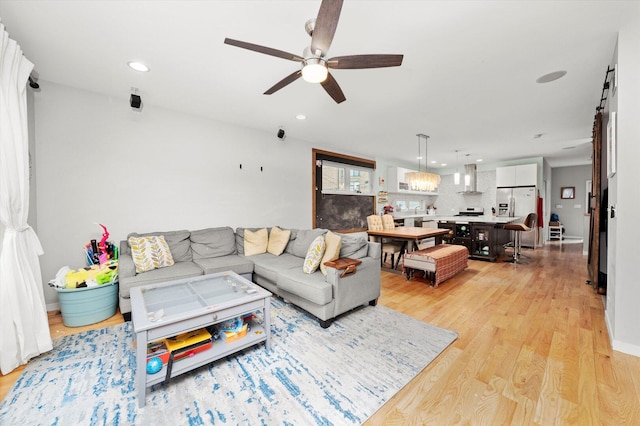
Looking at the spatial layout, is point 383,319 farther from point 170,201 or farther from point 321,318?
point 170,201

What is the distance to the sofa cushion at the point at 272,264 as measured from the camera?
3254 millimetres

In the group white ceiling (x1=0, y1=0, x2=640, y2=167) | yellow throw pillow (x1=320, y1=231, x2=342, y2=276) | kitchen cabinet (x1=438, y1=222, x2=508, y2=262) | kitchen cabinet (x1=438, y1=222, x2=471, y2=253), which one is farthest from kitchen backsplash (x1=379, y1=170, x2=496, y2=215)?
yellow throw pillow (x1=320, y1=231, x2=342, y2=276)

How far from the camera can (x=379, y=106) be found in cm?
362

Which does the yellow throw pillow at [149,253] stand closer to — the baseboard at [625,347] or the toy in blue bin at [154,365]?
the toy in blue bin at [154,365]

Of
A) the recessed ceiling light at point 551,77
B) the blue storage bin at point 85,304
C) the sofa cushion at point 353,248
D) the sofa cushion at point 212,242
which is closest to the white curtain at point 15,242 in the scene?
the blue storage bin at point 85,304

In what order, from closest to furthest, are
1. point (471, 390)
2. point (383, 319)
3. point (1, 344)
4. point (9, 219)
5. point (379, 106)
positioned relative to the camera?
point (471, 390) → point (1, 344) → point (9, 219) → point (383, 319) → point (379, 106)

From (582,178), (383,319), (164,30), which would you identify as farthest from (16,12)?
(582,178)

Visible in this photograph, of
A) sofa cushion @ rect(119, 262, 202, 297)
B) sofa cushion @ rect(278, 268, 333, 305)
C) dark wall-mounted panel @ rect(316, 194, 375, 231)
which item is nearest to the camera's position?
sofa cushion @ rect(278, 268, 333, 305)

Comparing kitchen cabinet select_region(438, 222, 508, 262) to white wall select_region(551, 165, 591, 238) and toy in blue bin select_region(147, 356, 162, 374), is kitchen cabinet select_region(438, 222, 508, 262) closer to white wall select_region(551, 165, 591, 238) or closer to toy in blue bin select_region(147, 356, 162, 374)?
white wall select_region(551, 165, 591, 238)

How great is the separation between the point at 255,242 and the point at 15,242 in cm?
249

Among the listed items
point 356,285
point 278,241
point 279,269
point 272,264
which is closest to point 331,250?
point 356,285

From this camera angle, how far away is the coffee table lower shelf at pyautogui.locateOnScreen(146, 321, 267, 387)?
1.67 meters

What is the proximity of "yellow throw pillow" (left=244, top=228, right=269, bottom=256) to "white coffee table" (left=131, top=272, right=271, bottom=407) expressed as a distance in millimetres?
1322

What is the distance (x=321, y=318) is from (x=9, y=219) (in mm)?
2706
